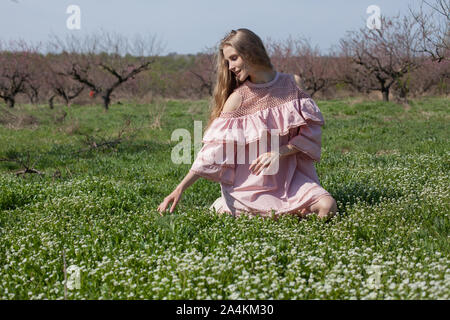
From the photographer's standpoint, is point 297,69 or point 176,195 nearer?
point 176,195

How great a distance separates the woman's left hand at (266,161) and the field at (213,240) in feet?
1.99

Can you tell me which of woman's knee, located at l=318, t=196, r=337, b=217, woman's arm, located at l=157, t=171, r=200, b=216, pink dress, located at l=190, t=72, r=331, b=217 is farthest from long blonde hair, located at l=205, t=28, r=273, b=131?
woman's knee, located at l=318, t=196, r=337, b=217

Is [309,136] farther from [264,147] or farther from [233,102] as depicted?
[233,102]

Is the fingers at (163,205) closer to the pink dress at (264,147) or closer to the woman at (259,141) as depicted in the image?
the woman at (259,141)

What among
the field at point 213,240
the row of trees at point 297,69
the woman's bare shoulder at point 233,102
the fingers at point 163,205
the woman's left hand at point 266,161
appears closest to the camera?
the field at point 213,240

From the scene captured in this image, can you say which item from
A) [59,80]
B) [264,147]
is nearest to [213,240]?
[264,147]

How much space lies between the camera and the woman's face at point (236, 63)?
495cm

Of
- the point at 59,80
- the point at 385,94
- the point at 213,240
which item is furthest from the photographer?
the point at 59,80

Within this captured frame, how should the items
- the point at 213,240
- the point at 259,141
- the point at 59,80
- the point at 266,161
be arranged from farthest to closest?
the point at 59,80
the point at 259,141
the point at 266,161
the point at 213,240

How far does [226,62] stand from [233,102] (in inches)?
18.8

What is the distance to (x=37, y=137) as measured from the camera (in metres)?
13.3

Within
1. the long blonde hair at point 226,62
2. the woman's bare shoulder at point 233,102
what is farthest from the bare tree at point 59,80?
the woman's bare shoulder at point 233,102

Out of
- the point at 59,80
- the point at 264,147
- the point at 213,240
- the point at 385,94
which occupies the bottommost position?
the point at 213,240

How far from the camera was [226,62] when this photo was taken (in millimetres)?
5207
